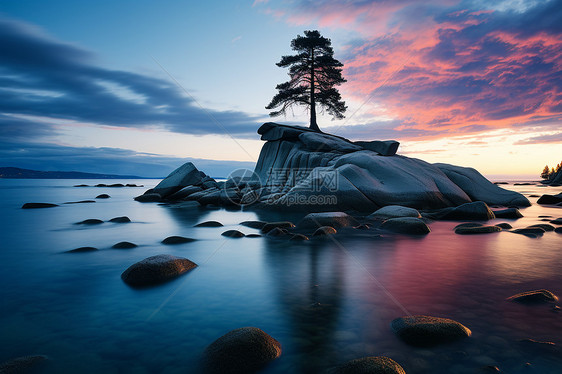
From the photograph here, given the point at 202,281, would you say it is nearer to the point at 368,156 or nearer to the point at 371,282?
the point at 371,282

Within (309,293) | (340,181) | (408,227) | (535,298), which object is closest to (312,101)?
(340,181)

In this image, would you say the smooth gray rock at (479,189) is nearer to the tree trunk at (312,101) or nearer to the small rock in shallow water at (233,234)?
the small rock in shallow water at (233,234)

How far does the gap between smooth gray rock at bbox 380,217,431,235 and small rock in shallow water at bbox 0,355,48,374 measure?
7960 millimetres

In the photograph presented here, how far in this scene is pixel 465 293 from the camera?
386cm

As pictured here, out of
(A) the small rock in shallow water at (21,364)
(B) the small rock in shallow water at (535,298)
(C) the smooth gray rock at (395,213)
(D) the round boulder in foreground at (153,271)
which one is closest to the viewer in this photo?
(A) the small rock in shallow water at (21,364)

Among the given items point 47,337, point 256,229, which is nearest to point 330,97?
point 256,229

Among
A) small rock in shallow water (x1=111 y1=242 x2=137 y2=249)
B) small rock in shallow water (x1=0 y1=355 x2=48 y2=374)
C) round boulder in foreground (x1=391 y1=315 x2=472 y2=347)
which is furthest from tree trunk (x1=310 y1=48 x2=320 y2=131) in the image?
small rock in shallow water (x1=0 y1=355 x2=48 y2=374)

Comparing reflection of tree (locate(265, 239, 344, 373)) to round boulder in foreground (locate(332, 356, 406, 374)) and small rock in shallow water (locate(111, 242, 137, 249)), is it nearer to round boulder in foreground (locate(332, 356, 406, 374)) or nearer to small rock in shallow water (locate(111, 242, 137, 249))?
round boulder in foreground (locate(332, 356, 406, 374))


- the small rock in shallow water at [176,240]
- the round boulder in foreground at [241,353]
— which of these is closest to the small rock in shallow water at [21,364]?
the round boulder in foreground at [241,353]

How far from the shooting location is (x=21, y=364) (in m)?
2.33

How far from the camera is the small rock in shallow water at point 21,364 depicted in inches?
88.7

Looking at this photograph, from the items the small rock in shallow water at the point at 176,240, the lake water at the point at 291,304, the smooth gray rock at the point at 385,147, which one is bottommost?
the small rock in shallow water at the point at 176,240

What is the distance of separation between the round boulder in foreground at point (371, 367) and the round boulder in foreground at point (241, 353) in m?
0.57

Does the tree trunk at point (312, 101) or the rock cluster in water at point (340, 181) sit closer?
the rock cluster in water at point (340, 181)
